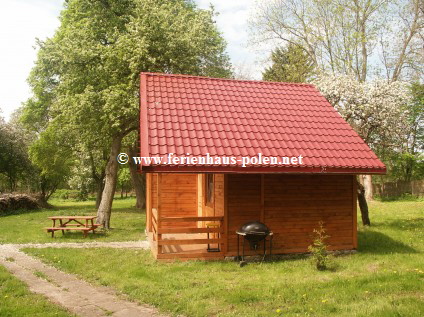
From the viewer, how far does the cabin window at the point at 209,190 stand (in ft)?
38.0

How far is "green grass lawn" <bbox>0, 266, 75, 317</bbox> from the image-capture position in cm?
575

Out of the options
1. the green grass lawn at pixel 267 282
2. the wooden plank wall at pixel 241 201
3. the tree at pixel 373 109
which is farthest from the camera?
the tree at pixel 373 109

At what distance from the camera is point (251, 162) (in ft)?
29.7

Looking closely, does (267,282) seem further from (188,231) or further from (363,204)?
(363,204)

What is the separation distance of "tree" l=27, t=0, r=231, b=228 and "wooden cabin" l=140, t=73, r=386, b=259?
344cm

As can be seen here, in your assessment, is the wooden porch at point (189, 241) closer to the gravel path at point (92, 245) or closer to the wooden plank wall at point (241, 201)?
the wooden plank wall at point (241, 201)

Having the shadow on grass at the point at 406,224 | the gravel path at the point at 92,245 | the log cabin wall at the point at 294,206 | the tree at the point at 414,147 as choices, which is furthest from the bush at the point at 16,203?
the tree at the point at 414,147

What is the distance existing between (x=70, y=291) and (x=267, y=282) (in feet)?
11.6

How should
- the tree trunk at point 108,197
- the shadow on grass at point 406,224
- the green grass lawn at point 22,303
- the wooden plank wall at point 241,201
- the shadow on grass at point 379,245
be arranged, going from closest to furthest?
the green grass lawn at point 22,303
the wooden plank wall at point 241,201
the shadow on grass at point 379,245
the shadow on grass at point 406,224
the tree trunk at point 108,197

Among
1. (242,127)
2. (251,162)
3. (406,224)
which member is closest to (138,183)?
(406,224)

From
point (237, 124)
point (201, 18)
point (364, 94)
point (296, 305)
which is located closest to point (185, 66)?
point (201, 18)

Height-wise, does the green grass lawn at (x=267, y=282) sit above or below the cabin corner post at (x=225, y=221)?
below

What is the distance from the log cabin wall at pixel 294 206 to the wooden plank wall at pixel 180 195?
4744mm

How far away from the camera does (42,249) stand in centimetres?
1095
